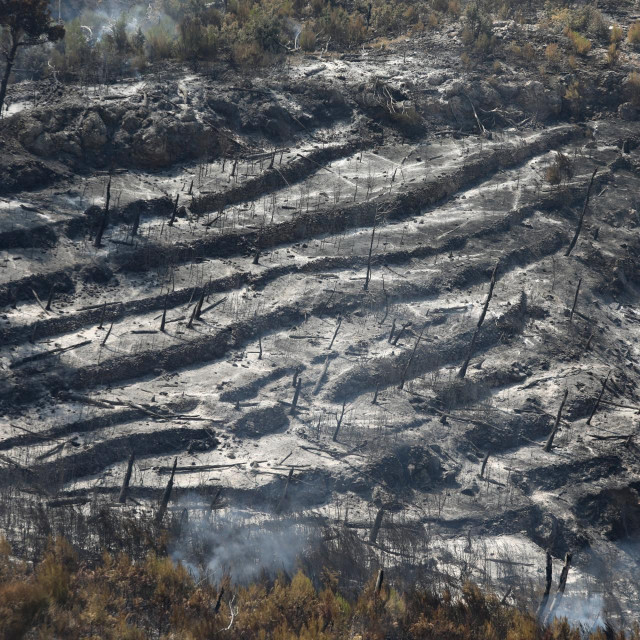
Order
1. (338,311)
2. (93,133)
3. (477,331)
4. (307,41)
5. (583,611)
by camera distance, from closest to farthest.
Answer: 1. (583,611)
2. (477,331)
3. (338,311)
4. (93,133)
5. (307,41)

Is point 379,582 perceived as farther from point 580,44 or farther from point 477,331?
point 580,44

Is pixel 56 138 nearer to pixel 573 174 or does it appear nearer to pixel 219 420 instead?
pixel 219 420

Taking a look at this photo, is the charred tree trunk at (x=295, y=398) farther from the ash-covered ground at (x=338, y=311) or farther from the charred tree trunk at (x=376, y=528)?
the charred tree trunk at (x=376, y=528)

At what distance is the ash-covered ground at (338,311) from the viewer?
2059 cm

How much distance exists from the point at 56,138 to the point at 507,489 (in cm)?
1851

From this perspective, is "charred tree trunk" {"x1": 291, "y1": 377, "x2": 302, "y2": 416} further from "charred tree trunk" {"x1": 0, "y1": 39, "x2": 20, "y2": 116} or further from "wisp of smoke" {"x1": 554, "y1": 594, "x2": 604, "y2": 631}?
"charred tree trunk" {"x1": 0, "y1": 39, "x2": 20, "y2": 116}

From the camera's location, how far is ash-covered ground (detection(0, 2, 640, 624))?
67.6ft

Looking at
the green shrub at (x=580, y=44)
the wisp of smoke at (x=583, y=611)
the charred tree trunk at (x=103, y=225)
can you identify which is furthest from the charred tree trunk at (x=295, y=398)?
the green shrub at (x=580, y=44)

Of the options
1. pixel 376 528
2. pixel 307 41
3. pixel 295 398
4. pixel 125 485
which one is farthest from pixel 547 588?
pixel 307 41

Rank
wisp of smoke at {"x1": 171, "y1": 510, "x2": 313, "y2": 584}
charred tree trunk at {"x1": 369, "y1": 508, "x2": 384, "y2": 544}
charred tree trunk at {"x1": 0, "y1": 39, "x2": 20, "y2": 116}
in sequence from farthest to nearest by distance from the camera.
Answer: charred tree trunk at {"x1": 0, "y1": 39, "x2": 20, "y2": 116} < charred tree trunk at {"x1": 369, "y1": 508, "x2": 384, "y2": 544} < wisp of smoke at {"x1": 171, "y1": 510, "x2": 313, "y2": 584}

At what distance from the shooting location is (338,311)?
2558 centimetres

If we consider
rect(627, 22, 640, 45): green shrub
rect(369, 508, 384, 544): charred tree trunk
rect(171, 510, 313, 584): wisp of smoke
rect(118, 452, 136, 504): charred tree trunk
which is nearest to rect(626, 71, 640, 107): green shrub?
rect(627, 22, 640, 45): green shrub

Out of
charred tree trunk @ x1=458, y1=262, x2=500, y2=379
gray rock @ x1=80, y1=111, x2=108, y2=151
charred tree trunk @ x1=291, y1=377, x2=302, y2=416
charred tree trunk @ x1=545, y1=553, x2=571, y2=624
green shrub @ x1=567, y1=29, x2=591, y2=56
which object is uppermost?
green shrub @ x1=567, y1=29, x2=591, y2=56

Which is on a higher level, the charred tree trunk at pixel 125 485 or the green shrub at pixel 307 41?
the green shrub at pixel 307 41
